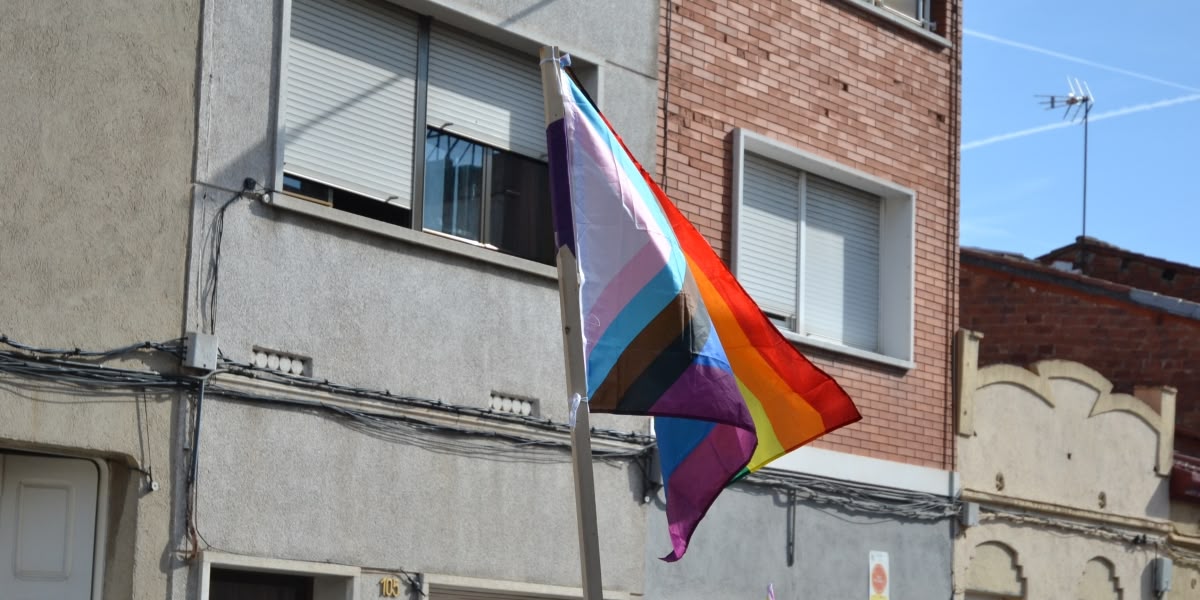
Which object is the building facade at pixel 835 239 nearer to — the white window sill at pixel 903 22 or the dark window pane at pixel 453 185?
the white window sill at pixel 903 22

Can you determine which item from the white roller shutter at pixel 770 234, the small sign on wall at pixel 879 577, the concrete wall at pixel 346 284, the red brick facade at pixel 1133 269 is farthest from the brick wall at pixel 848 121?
the red brick facade at pixel 1133 269

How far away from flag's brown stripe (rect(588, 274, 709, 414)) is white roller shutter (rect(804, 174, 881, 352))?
689 cm

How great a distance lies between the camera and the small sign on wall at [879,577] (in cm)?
1422

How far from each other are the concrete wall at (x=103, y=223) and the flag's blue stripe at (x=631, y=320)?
10.3 ft

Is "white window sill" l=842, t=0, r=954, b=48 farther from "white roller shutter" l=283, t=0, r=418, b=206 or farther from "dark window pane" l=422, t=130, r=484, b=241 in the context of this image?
"white roller shutter" l=283, t=0, r=418, b=206

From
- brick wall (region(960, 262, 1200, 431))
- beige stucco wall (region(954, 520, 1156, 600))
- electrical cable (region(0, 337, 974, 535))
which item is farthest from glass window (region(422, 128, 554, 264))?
brick wall (region(960, 262, 1200, 431))

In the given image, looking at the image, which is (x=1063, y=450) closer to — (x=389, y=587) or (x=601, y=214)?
(x=389, y=587)

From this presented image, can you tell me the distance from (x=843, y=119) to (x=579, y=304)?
7.87 m

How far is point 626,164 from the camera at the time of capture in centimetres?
780

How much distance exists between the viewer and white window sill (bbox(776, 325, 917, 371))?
13766mm

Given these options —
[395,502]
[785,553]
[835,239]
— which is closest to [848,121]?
[835,239]

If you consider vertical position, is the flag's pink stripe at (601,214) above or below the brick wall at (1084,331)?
below

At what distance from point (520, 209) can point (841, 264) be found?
150 inches

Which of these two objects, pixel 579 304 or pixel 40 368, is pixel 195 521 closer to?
pixel 40 368
